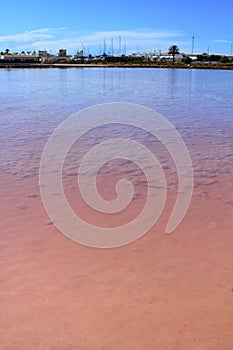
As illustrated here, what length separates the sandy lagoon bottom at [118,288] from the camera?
2.80 meters

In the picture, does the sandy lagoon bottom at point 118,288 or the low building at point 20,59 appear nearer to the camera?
the sandy lagoon bottom at point 118,288

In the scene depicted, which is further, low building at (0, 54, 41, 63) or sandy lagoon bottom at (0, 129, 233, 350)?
low building at (0, 54, 41, 63)

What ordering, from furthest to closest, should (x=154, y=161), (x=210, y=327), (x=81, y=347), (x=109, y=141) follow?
1. (x=109, y=141)
2. (x=154, y=161)
3. (x=210, y=327)
4. (x=81, y=347)

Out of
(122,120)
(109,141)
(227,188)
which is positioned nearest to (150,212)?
(227,188)

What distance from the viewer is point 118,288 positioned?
3.38m

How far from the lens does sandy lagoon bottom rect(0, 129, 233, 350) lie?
2797mm

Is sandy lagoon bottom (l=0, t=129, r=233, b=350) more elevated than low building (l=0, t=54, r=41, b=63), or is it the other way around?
low building (l=0, t=54, r=41, b=63)

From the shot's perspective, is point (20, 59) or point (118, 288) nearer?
point (118, 288)

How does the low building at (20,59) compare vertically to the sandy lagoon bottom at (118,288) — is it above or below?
above

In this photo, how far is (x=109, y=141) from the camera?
9.45 m

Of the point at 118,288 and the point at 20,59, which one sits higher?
the point at 20,59

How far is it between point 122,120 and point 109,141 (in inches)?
134

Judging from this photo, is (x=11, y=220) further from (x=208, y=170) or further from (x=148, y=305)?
(x=208, y=170)

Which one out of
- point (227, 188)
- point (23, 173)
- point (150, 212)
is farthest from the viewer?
point (23, 173)
